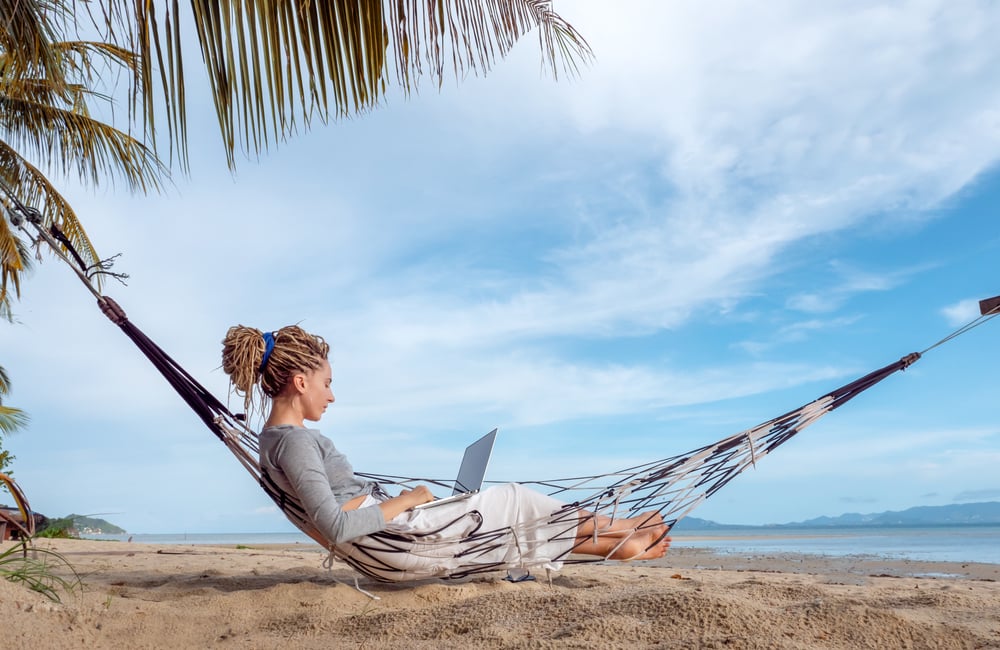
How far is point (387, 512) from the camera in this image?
238 cm

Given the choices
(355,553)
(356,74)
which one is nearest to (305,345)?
(355,553)

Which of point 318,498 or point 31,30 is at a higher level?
point 31,30

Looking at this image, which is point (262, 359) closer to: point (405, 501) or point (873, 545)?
point (405, 501)

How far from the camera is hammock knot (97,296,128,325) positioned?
9.45ft

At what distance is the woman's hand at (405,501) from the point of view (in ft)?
7.82

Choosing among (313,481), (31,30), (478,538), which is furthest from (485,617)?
(31,30)

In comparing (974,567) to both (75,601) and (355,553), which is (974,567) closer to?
(355,553)

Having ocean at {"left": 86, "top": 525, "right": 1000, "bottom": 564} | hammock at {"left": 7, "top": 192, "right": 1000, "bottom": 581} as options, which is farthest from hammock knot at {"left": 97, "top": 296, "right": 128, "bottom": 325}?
ocean at {"left": 86, "top": 525, "right": 1000, "bottom": 564}

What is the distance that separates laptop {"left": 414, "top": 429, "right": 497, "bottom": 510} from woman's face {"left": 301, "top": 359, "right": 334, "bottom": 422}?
18.7 inches

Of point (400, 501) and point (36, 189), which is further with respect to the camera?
point (36, 189)

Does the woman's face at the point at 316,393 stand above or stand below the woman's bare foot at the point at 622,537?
above

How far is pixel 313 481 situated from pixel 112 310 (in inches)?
46.6

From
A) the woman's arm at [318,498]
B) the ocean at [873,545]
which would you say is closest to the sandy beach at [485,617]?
the woman's arm at [318,498]

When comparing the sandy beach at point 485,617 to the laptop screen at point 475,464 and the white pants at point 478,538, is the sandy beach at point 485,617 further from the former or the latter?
the laptop screen at point 475,464
